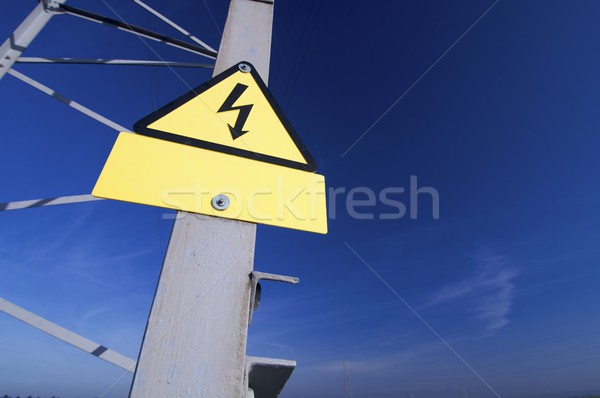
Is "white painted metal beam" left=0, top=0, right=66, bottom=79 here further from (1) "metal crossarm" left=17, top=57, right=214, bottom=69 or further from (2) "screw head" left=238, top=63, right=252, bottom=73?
(2) "screw head" left=238, top=63, right=252, bottom=73

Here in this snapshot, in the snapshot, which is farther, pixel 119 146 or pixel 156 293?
pixel 119 146

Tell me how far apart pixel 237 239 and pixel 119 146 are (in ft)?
1.83

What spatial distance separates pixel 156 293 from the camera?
93 cm

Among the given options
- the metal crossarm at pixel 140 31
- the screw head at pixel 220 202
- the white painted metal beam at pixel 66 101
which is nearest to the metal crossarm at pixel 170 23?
the metal crossarm at pixel 140 31

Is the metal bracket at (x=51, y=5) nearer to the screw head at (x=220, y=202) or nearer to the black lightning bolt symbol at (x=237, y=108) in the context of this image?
the black lightning bolt symbol at (x=237, y=108)

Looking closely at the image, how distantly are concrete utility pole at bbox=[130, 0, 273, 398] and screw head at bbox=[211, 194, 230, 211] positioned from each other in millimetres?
49

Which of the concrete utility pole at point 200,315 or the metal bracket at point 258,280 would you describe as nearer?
the concrete utility pole at point 200,315

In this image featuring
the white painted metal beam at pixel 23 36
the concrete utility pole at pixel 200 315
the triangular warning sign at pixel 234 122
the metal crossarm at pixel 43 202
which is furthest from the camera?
the white painted metal beam at pixel 23 36

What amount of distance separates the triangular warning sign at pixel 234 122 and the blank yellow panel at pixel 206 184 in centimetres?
5

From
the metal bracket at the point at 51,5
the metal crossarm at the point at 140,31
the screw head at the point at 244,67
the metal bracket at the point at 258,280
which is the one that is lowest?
the metal bracket at the point at 258,280

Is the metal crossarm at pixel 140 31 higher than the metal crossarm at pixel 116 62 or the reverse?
higher

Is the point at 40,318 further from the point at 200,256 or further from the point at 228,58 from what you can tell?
the point at 228,58

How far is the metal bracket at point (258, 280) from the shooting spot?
3.29 ft

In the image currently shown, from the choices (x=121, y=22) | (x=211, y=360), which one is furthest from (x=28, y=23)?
(x=211, y=360)
